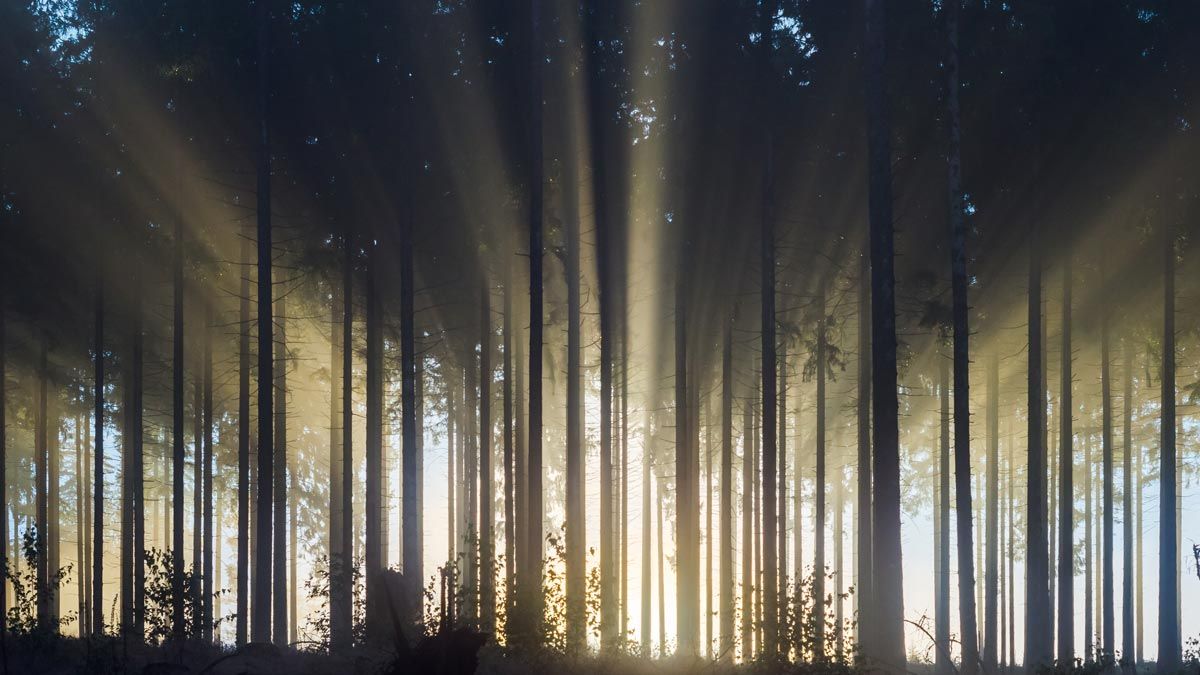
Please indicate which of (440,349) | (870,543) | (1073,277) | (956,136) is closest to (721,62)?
(956,136)

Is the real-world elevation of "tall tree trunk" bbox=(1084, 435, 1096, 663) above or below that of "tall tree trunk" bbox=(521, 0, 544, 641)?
below

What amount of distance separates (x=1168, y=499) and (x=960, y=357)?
7.91 metres

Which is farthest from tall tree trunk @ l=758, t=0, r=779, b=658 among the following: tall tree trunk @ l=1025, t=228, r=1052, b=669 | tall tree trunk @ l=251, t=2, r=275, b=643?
tall tree trunk @ l=251, t=2, r=275, b=643

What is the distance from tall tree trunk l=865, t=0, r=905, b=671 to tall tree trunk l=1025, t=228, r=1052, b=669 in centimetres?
392

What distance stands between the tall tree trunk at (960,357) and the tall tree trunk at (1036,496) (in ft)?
6.99

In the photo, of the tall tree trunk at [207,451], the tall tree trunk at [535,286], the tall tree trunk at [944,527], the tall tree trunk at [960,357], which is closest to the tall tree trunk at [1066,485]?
the tall tree trunk at [944,527]

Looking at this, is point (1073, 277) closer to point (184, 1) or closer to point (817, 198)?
point (817, 198)

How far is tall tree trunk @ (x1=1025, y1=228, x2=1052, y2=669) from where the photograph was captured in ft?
64.1

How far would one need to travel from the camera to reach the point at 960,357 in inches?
688

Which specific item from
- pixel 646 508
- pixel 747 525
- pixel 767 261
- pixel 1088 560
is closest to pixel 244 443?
pixel 767 261

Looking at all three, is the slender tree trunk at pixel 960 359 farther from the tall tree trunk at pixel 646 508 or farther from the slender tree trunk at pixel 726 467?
the tall tree trunk at pixel 646 508

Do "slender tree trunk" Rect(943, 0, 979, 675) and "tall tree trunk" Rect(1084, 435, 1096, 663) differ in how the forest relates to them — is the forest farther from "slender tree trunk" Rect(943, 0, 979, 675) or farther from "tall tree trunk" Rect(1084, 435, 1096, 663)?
"tall tree trunk" Rect(1084, 435, 1096, 663)

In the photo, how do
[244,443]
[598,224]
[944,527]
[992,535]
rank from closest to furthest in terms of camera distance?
[598,224], [244,443], [944,527], [992,535]

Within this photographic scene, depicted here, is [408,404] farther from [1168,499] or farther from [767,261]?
[1168,499]
